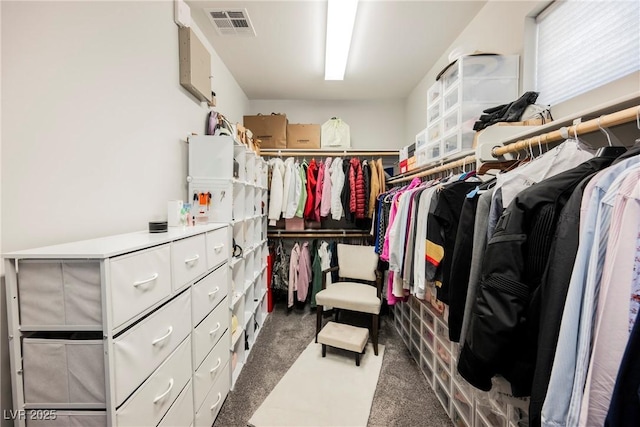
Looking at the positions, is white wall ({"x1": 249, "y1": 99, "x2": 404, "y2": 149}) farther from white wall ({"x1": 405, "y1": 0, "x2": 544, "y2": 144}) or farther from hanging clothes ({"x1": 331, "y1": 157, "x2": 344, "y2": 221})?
white wall ({"x1": 405, "y1": 0, "x2": 544, "y2": 144})

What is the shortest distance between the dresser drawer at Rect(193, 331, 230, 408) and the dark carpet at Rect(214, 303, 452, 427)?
10.2 inches

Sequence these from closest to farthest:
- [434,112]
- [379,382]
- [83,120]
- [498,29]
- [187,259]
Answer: [83,120] → [187,259] → [498,29] → [379,382] → [434,112]

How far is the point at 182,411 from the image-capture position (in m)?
1.19

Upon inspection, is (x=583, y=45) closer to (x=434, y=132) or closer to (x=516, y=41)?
(x=516, y=41)

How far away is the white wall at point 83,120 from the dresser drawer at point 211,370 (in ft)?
2.26

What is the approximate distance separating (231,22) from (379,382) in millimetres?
3082

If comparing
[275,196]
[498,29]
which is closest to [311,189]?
[275,196]

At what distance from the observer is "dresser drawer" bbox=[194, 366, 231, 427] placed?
1381 millimetres

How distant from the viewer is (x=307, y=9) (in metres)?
1.94

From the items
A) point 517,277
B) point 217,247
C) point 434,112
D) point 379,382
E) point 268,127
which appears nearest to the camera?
point 517,277

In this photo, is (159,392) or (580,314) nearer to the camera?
(580,314)

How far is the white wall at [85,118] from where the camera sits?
0.91m

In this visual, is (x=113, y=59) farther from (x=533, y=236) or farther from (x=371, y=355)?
(x=371, y=355)

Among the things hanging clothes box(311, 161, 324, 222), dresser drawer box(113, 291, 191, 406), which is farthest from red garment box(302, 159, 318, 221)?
dresser drawer box(113, 291, 191, 406)
